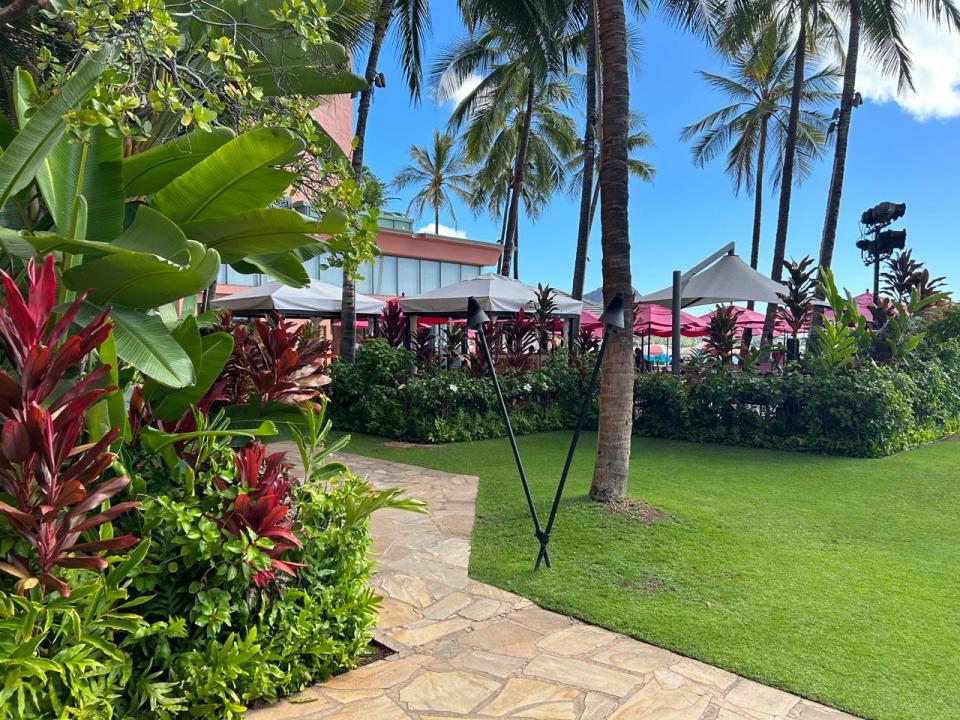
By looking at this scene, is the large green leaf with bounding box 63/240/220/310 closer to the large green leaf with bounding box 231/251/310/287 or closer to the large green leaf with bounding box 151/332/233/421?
the large green leaf with bounding box 151/332/233/421

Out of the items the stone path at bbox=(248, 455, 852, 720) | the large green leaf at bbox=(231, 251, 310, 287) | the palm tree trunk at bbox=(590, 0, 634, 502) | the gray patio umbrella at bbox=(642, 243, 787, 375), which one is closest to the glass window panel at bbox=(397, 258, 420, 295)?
the gray patio umbrella at bbox=(642, 243, 787, 375)

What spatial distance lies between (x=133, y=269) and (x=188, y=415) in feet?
2.58

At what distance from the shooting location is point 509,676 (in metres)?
3.32

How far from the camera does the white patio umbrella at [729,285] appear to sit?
12703mm

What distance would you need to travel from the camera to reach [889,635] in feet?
12.1

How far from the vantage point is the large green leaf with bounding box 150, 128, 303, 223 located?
3.10m

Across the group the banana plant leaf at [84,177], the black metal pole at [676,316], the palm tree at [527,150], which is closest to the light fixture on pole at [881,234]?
the black metal pole at [676,316]

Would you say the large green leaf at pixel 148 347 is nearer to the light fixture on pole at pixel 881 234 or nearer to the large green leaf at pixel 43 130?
the large green leaf at pixel 43 130

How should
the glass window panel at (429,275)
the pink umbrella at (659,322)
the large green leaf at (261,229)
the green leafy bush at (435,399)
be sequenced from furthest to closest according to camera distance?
the glass window panel at (429,275) < the pink umbrella at (659,322) < the green leafy bush at (435,399) < the large green leaf at (261,229)

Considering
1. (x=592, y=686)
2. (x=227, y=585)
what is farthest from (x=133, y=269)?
(x=592, y=686)

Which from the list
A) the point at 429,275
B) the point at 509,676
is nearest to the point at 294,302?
the point at 509,676

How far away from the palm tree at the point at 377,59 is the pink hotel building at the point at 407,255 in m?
11.5

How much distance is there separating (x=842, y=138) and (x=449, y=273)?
19067 millimetres

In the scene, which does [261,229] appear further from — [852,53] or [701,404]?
[852,53]
